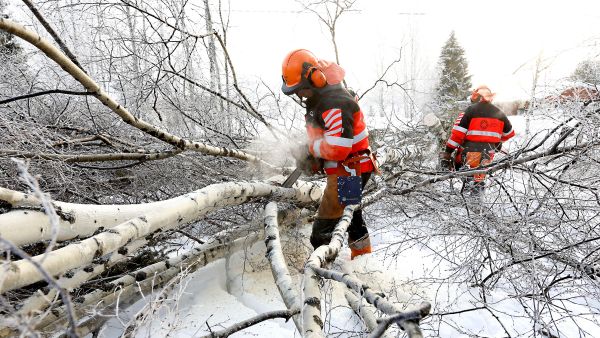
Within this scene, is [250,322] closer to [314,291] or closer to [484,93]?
A: [314,291]

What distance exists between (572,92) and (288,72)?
81.9 inches

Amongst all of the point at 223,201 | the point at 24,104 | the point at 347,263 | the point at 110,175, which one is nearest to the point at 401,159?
the point at 347,263

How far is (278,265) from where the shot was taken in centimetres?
201

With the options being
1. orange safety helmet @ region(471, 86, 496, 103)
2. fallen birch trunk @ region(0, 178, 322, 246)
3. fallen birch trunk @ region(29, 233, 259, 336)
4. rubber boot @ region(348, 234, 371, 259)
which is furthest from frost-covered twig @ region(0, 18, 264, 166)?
orange safety helmet @ region(471, 86, 496, 103)

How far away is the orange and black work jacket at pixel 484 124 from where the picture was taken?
4414mm

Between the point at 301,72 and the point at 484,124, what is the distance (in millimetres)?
2944

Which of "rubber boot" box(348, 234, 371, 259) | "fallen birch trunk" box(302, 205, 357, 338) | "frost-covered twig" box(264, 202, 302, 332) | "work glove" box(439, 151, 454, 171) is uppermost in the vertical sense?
"fallen birch trunk" box(302, 205, 357, 338)

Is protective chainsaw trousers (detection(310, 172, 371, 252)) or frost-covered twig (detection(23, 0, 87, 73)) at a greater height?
frost-covered twig (detection(23, 0, 87, 73))

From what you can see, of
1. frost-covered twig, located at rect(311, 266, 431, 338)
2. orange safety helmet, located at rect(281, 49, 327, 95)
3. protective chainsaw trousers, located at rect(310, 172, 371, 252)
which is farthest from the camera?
protective chainsaw trousers, located at rect(310, 172, 371, 252)

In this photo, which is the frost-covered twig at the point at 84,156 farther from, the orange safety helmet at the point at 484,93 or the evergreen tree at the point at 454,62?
the evergreen tree at the point at 454,62

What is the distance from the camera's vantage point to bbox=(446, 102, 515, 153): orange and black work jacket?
441cm

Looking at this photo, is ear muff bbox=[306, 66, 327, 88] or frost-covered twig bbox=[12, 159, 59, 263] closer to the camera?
frost-covered twig bbox=[12, 159, 59, 263]

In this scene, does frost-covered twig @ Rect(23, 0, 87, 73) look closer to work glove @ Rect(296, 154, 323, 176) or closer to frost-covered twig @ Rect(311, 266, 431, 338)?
frost-covered twig @ Rect(311, 266, 431, 338)

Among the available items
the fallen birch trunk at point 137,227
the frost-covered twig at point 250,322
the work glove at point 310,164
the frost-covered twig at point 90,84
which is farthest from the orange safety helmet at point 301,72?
the frost-covered twig at point 250,322
